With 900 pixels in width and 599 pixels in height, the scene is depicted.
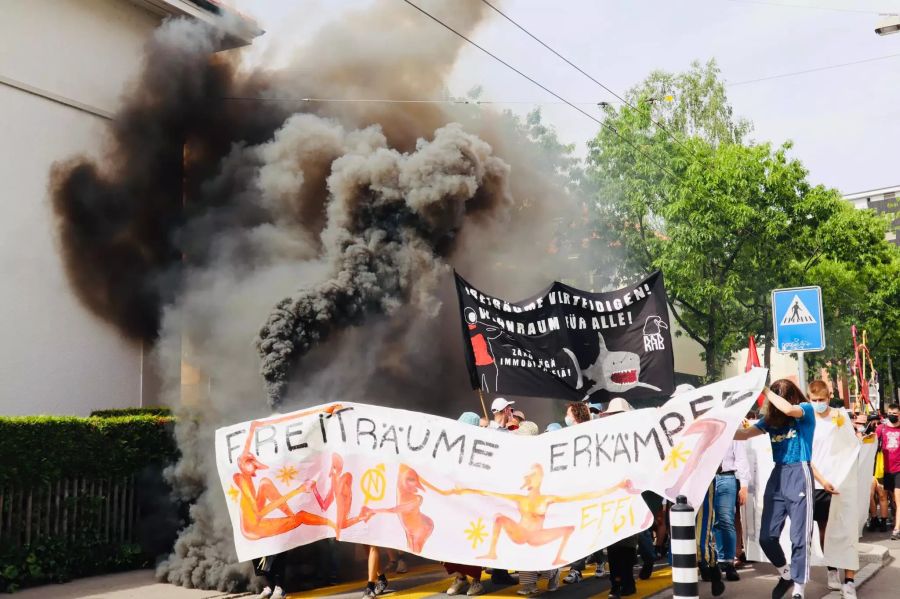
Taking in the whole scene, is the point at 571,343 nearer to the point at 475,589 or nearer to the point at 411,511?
the point at 475,589

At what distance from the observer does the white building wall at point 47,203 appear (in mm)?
13078

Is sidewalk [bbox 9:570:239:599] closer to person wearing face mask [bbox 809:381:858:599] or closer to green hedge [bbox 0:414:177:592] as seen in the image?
green hedge [bbox 0:414:177:592]

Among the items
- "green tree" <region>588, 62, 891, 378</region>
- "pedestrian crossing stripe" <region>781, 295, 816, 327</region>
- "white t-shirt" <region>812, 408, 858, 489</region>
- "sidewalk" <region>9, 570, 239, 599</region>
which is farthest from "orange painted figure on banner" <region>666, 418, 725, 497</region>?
"green tree" <region>588, 62, 891, 378</region>

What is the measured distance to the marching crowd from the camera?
6.83m

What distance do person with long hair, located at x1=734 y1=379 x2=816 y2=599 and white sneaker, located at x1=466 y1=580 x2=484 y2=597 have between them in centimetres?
257

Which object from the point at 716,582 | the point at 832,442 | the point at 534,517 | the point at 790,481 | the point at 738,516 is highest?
the point at 832,442

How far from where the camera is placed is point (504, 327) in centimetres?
1035

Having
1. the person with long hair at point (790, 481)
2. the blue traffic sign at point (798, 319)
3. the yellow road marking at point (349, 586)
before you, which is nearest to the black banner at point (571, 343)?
the blue traffic sign at point (798, 319)

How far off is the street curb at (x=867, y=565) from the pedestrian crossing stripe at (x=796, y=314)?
8.43 ft

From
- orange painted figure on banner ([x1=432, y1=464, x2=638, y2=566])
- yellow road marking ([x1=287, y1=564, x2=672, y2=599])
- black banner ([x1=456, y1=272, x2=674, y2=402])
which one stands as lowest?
yellow road marking ([x1=287, y1=564, x2=672, y2=599])

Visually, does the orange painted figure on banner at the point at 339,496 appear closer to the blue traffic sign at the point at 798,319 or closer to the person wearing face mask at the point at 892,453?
the blue traffic sign at the point at 798,319

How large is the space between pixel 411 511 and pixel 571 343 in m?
3.68

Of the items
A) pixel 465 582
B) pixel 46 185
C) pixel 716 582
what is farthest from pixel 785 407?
pixel 46 185

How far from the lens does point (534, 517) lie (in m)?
7.27
